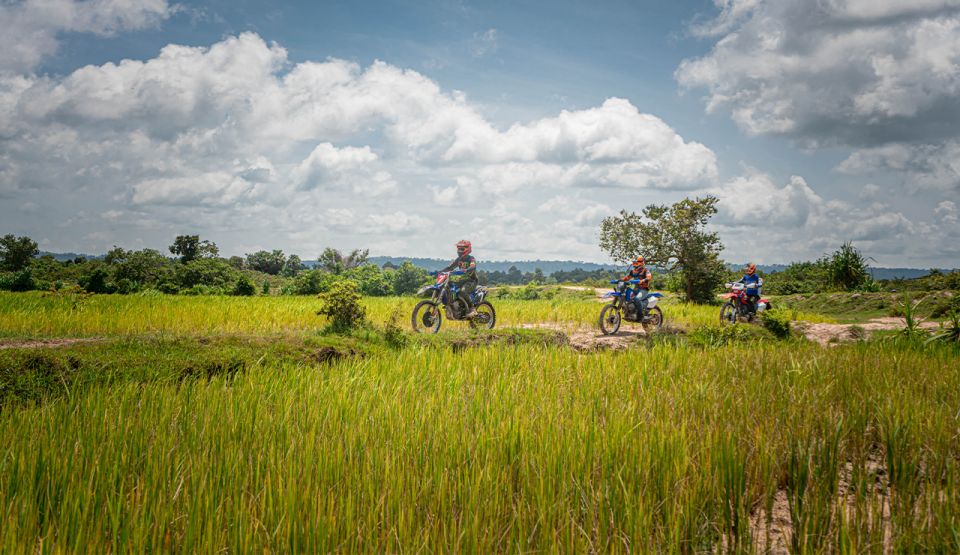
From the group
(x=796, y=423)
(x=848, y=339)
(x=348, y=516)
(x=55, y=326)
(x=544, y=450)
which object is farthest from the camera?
(x=848, y=339)

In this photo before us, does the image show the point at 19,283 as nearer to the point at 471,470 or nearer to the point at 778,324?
the point at 471,470

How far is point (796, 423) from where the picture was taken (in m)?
4.02

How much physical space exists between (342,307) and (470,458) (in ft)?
20.5

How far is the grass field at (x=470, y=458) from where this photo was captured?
7.91ft

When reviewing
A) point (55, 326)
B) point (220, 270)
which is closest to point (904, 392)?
point (55, 326)

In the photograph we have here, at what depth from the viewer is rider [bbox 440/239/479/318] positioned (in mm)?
10312

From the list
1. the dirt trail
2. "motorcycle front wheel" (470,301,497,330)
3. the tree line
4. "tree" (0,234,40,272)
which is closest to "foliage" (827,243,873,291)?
the tree line

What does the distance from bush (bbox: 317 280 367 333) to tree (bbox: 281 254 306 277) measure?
2284cm

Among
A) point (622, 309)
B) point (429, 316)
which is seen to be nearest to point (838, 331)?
point (622, 309)

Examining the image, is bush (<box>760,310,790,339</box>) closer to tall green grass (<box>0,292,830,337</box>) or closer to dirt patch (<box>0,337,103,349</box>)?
tall green grass (<box>0,292,830,337</box>)

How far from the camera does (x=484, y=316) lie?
35.6 feet

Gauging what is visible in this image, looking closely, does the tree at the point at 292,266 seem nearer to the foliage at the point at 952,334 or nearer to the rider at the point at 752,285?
the rider at the point at 752,285

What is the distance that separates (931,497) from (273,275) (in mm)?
32581

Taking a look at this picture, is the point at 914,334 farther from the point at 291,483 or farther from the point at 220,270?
the point at 220,270
